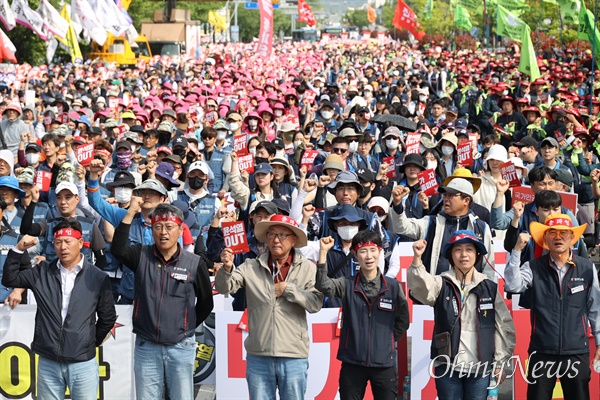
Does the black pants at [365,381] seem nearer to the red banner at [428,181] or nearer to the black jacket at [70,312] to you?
the black jacket at [70,312]

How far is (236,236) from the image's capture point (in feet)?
25.5

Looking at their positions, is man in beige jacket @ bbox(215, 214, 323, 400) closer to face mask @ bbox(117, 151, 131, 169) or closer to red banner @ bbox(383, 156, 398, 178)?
red banner @ bbox(383, 156, 398, 178)

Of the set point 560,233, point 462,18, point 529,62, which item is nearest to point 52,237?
point 560,233

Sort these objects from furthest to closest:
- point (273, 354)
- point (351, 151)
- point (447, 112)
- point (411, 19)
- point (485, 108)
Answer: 1. point (411, 19)
2. point (485, 108)
3. point (447, 112)
4. point (351, 151)
5. point (273, 354)

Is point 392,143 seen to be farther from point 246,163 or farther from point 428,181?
point 428,181

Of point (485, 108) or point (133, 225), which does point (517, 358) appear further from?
point (485, 108)

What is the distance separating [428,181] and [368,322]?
3112 millimetres

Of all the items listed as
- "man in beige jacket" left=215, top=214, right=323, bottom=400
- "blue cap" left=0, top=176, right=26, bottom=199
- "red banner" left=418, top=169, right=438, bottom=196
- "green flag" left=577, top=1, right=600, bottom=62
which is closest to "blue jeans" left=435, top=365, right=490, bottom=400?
"man in beige jacket" left=215, top=214, right=323, bottom=400

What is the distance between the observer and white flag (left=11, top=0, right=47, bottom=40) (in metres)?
28.0

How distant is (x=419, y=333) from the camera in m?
7.98

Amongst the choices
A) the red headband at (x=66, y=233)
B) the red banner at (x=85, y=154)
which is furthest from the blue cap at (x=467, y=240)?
the red banner at (x=85, y=154)

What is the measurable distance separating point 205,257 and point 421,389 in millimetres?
2012

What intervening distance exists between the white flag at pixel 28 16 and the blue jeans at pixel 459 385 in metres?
22.9

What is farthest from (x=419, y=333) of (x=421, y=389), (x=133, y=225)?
(x=133, y=225)
